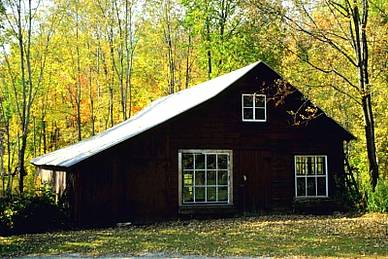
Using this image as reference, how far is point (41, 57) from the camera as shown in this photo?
2997 centimetres

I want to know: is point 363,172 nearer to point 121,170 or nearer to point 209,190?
point 209,190

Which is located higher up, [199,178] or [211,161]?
[211,161]

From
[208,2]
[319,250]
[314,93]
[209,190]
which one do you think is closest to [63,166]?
[209,190]

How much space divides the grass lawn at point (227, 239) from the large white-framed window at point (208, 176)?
131 centimetres

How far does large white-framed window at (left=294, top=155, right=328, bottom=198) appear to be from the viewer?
19719mm

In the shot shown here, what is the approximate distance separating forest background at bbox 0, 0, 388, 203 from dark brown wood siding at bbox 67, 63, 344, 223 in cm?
207

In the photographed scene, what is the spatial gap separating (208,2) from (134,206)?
18509 mm

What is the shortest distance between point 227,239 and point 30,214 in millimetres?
6179

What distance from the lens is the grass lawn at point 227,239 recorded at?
38.3 ft

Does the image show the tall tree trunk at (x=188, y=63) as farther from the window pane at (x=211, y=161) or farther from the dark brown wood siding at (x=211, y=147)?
the window pane at (x=211, y=161)

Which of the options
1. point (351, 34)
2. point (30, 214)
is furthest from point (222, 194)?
point (351, 34)

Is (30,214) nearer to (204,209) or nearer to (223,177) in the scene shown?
(204,209)

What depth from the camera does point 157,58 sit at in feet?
123

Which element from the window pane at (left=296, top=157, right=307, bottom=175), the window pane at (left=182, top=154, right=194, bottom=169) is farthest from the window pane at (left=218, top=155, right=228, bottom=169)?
the window pane at (left=296, top=157, right=307, bottom=175)
